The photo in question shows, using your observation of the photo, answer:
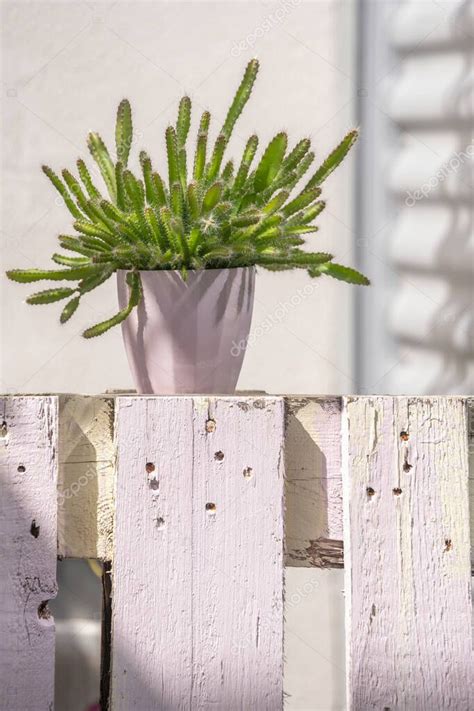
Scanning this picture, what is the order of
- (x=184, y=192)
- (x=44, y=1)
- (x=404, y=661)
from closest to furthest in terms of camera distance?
1. (x=404, y=661)
2. (x=184, y=192)
3. (x=44, y=1)

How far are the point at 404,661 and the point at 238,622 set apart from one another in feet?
0.51

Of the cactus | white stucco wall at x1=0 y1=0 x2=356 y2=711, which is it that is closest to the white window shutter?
white stucco wall at x1=0 y1=0 x2=356 y2=711

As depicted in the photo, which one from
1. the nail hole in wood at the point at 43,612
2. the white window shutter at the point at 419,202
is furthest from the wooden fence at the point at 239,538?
the white window shutter at the point at 419,202

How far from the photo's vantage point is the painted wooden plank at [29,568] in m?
0.73

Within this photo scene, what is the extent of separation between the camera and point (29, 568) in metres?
0.73


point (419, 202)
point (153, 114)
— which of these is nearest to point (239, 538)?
point (419, 202)

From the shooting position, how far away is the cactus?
84cm

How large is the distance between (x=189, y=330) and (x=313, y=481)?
23 centimetres

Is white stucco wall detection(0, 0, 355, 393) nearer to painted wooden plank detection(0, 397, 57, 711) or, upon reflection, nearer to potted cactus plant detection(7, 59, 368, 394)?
potted cactus plant detection(7, 59, 368, 394)

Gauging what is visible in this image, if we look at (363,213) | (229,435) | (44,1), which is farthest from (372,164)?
(229,435)

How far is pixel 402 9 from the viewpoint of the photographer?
2.16m

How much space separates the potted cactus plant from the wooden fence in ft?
0.50

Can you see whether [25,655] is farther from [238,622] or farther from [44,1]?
[44,1]

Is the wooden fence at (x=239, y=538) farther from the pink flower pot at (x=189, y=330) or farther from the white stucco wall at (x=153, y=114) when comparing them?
the white stucco wall at (x=153, y=114)
